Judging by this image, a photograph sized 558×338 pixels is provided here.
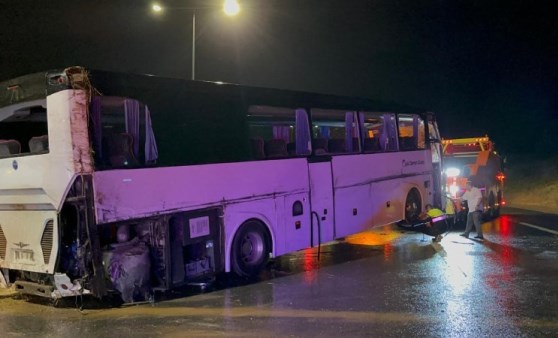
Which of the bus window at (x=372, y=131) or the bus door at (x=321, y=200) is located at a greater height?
the bus window at (x=372, y=131)

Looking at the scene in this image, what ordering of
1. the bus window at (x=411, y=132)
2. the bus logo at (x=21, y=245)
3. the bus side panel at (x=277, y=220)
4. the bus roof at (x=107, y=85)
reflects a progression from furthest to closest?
the bus window at (x=411, y=132), the bus side panel at (x=277, y=220), the bus logo at (x=21, y=245), the bus roof at (x=107, y=85)

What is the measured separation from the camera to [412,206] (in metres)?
14.5

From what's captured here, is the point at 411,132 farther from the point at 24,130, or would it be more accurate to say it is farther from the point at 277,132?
the point at 24,130

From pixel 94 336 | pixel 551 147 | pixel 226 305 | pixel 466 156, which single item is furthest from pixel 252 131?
pixel 551 147

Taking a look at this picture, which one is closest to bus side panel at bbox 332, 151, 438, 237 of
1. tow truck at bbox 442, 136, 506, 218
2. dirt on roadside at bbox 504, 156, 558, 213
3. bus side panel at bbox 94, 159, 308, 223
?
bus side panel at bbox 94, 159, 308, 223

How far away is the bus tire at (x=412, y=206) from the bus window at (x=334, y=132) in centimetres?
321

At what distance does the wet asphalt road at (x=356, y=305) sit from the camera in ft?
20.3

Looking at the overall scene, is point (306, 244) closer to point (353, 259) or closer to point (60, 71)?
point (353, 259)

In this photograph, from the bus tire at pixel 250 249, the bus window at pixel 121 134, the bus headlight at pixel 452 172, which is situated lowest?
the bus tire at pixel 250 249

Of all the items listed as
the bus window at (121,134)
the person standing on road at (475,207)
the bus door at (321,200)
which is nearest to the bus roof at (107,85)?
the bus window at (121,134)

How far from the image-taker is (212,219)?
329 inches

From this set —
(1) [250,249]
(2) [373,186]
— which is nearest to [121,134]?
(1) [250,249]

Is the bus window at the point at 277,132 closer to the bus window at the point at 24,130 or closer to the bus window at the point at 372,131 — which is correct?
the bus window at the point at 372,131

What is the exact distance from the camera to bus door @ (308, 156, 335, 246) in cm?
1053
